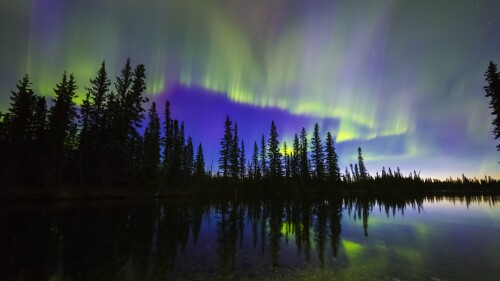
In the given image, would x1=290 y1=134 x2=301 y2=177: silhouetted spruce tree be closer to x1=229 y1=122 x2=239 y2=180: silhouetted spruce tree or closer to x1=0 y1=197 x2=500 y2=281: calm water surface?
x1=229 y1=122 x2=239 y2=180: silhouetted spruce tree

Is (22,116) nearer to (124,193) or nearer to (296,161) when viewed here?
(124,193)

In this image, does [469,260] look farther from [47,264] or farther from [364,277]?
[47,264]

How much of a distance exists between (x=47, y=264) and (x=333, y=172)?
8452 cm

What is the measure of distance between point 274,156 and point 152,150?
3887 cm

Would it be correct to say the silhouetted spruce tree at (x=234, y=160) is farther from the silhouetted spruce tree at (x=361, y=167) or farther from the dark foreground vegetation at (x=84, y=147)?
the silhouetted spruce tree at (x=361, y=167)

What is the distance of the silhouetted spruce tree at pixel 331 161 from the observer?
85.6m

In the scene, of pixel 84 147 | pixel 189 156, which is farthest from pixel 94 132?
pixel 189 156

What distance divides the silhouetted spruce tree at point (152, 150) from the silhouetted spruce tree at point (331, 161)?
179 ft

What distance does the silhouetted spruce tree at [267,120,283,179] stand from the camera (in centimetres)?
7982

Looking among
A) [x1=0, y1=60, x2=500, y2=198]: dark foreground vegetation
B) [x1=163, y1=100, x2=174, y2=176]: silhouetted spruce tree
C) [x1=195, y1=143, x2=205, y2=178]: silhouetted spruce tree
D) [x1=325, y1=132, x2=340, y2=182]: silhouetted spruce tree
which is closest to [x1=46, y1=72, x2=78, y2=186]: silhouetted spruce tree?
[x1=0, y1=60, x2=500, y2=198]: dark foreground vegetation

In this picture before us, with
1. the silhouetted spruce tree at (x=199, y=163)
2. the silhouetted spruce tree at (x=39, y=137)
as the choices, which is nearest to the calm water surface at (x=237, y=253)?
the silhouetted spruce tree at (x=39, y=137)

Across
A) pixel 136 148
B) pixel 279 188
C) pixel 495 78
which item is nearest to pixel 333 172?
pixel 279 188

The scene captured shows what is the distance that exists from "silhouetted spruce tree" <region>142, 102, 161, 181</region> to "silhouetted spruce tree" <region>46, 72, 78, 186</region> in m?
13.4

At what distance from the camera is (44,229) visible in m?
15.2
